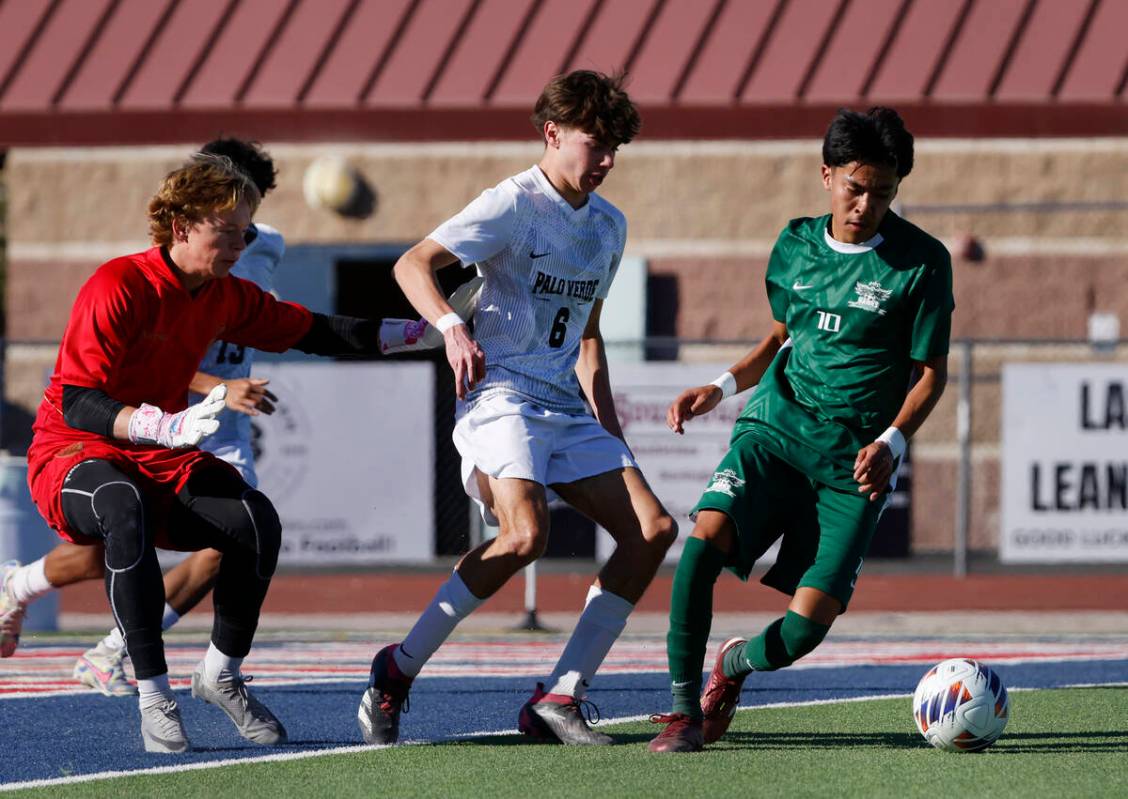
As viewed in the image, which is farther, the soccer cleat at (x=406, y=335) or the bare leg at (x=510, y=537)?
the soccer cleat at (x=406, y=335)

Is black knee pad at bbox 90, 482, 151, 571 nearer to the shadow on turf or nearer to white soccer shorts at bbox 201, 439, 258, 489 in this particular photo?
white soccer shorts at bbox 201, 439, 258, 489

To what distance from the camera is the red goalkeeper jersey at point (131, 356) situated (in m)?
6.05

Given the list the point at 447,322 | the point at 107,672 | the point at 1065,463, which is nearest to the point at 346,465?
the point at 1065,463

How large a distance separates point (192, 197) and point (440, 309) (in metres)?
0.95

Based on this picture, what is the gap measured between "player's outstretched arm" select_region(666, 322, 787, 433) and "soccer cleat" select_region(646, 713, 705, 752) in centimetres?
99

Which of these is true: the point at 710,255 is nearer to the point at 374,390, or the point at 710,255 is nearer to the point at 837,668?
the point at 374,390

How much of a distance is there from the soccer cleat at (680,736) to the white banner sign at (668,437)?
691 cm

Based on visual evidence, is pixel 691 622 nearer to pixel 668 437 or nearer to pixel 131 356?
pixel 131 356

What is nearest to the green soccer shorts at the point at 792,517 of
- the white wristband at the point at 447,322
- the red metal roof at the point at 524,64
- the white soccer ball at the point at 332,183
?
the white wristband at the point at 447,322

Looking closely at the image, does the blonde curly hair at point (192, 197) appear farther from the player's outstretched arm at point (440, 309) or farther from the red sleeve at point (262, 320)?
the player's outstretched arm at point (440, 309)

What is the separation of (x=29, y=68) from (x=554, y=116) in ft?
38.0

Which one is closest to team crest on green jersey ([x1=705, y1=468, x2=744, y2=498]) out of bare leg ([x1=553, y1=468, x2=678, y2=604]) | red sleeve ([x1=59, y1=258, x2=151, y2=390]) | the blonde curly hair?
bare leg ([x1=553, y1=468, x2=678, y2=604])

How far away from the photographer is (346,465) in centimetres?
1333

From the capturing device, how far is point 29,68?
54.6 ft
